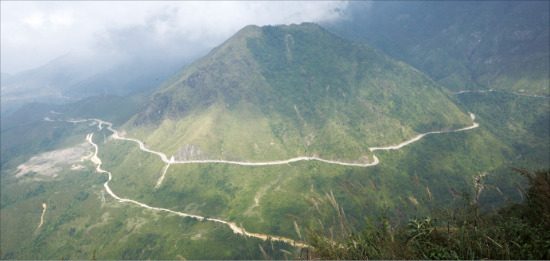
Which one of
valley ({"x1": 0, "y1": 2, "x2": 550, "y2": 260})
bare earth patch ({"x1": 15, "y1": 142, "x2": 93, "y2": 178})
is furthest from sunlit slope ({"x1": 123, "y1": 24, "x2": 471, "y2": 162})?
bare earth patch ({"x1": 15, "y1": 142, "x2": 93, "y2": 178})

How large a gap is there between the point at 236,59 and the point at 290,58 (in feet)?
129

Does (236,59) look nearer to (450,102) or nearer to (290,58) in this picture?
(290,58)

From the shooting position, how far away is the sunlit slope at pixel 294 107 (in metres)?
128

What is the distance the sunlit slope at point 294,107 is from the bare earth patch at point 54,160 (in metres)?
26.3

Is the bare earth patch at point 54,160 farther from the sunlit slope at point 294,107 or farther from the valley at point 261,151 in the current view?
the sunlit slope at point 294,107

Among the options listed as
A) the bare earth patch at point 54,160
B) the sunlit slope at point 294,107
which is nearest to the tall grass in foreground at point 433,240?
the sunlit slope at point 294,107

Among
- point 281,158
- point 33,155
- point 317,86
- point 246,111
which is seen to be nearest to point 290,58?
point 317,86

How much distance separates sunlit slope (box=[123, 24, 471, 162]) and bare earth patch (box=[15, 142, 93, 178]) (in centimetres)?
2630

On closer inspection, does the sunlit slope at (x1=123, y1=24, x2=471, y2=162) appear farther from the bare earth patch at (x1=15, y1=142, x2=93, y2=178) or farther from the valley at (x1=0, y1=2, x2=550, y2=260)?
the bare earth patch at (x1=15, y1=142, x2=93, y2=178)

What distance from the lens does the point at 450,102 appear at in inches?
5719

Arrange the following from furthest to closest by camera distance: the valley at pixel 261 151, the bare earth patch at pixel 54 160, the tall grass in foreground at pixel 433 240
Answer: the bare earth patch at pixel 54 160 < the valley at pixel 261 151 < the tall grass in foreground at pixel 433 240

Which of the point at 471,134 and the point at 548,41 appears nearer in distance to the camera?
the point at 471,134

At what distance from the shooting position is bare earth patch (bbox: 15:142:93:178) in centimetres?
13262

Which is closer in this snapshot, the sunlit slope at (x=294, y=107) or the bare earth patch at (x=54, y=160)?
the sunlit slope at (x=294, y=107)
